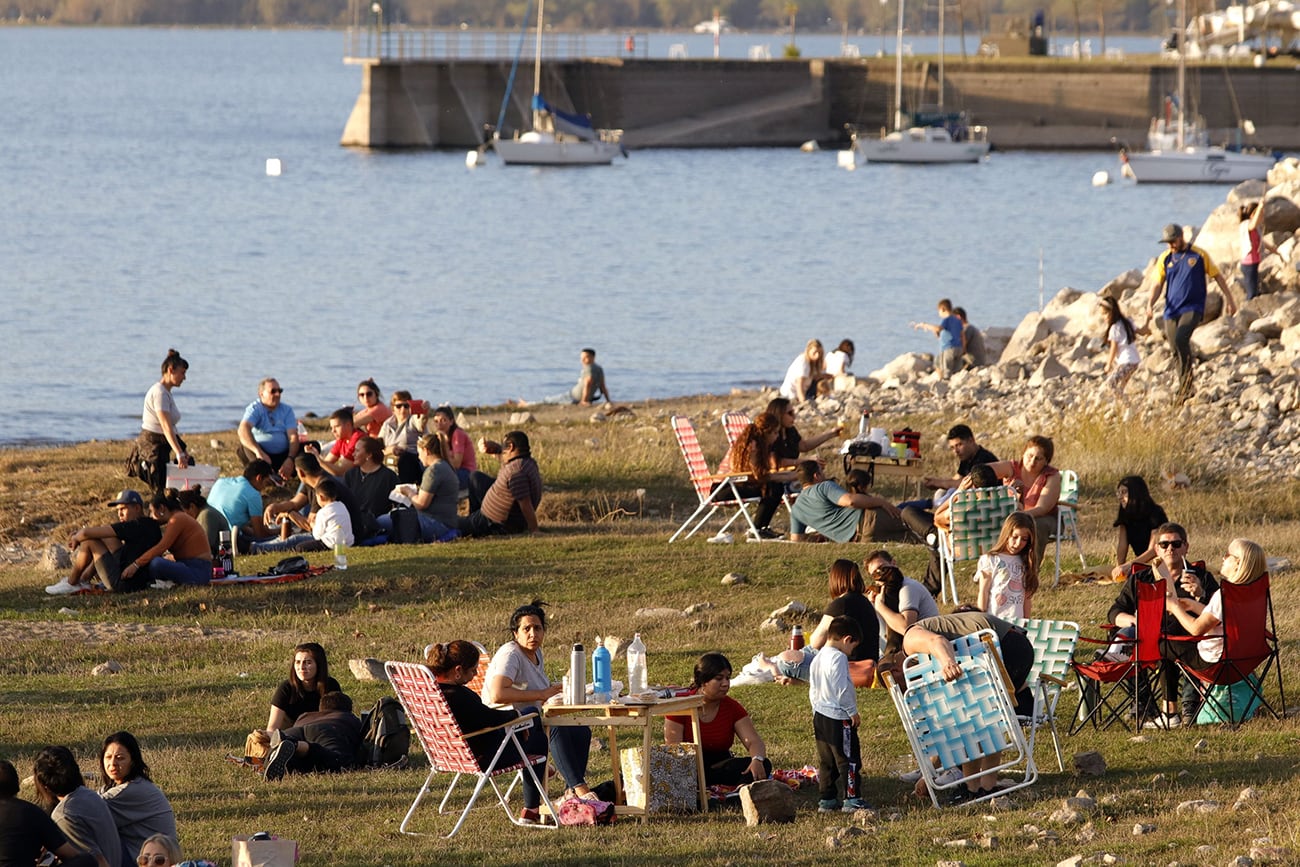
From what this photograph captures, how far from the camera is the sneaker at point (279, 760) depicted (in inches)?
361

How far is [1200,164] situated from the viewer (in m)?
75.1

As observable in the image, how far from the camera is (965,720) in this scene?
836 cm

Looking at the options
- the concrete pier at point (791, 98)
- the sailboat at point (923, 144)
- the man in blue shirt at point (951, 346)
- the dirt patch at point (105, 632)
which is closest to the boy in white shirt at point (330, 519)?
the dirt patch at point (105, 632)

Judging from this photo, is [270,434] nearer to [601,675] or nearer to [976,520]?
[976,520]

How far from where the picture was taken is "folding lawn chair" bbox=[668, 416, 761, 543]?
15.1 metres

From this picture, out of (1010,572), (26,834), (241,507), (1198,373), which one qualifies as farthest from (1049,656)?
(1198,373)

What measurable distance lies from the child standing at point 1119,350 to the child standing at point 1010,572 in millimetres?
10517

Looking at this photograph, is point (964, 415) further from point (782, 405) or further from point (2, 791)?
point (2, 791)

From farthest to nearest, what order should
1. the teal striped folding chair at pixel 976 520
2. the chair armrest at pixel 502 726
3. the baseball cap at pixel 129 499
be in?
the baseball cap at pixel 129 499
the teal striped folding chair at pixel 976 520
the chair armrest at pixel 502 726

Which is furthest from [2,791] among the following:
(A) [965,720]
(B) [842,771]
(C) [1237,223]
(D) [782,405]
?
(C) [1237,223]

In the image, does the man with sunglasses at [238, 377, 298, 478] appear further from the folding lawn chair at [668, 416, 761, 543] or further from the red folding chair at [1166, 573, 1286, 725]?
the red folding chair at [1166, 573, 1286, 725]

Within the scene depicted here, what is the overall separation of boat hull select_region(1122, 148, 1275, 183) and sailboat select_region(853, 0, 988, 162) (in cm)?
1041

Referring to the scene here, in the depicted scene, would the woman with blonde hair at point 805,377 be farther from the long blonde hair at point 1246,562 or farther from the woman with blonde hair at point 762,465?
the long blonde hair at point 1246,562

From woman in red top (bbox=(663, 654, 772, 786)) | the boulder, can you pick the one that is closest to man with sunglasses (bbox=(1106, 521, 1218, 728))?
woman in red top (bbox=(663, 654, 772, 786))
